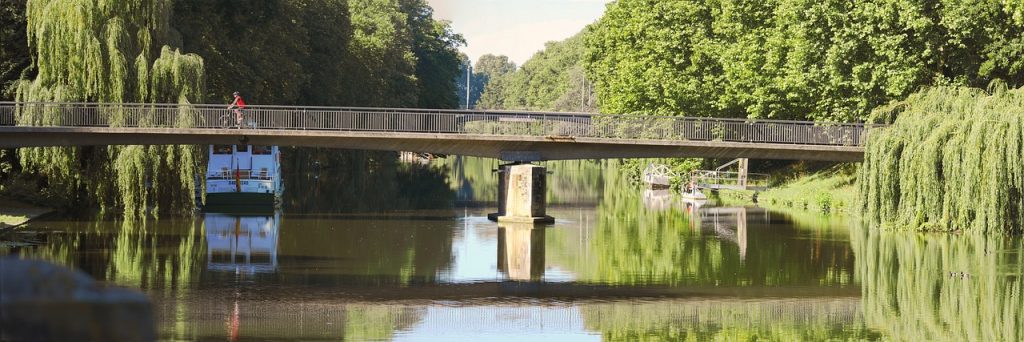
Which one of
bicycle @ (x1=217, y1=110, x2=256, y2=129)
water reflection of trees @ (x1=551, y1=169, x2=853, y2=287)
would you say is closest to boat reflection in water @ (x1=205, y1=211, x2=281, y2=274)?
bicycle @ (x1=217, y1=110, x2=256, y2=129)

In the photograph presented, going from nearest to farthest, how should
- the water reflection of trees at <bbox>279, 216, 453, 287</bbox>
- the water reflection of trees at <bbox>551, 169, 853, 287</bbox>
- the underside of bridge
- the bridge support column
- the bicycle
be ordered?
1. the water reflection of trees at <bbox>279, 216, 453, 287</bbox>
2. the water reflection of trees at <bbox>551, 169, 853, 287</bbox>
3. the underside of bridge
4. the bicycle
5. the bridge support column

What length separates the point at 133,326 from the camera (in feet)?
15.8

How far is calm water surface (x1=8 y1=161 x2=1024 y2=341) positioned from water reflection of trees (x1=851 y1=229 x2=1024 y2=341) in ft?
0.20

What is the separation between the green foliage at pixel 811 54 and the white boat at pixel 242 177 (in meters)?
22.3

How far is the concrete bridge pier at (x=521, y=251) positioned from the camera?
35.0 m

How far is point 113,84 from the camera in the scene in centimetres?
4753

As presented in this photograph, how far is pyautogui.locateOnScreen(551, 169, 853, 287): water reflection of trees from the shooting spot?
112 ft

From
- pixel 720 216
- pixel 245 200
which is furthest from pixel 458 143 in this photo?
pixel 720 216

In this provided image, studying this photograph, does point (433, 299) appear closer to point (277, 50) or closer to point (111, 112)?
point (111, 112)

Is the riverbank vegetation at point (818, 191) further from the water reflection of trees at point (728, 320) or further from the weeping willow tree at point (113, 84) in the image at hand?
the water reflection of trees at point (728, 320)

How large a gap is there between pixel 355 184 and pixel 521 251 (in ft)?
136

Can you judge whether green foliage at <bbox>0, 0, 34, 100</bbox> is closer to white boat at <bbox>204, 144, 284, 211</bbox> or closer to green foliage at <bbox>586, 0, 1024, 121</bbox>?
white boat at <bbox>204, 144, 284, 211</bbox>

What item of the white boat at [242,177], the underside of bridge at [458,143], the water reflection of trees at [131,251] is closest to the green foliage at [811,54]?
the underside of bridge at [458,143]

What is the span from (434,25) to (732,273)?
113m
